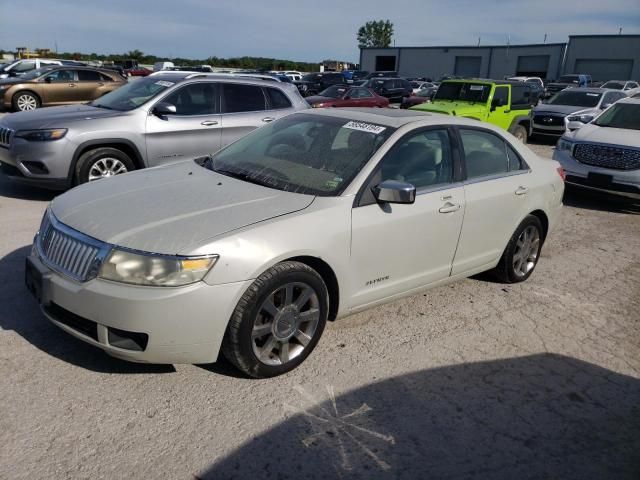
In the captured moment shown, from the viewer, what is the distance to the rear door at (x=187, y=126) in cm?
711

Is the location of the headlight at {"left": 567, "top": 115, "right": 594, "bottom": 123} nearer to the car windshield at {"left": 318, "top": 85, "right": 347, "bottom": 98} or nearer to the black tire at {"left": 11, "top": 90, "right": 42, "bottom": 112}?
the car windshield at {"left": 318, "top": 85, "right": 347, "bottom": 98}

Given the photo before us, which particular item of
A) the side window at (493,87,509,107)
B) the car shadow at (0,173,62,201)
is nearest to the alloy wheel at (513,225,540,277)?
the car shadow at (0,173,62,201)

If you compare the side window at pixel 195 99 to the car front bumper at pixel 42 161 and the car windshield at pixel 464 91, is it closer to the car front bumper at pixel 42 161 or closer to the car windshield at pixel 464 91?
the car front bumper at pixel 42 161

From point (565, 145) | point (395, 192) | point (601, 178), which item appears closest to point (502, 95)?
point (565, 145)

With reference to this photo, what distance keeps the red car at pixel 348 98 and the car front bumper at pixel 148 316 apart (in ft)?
50.6

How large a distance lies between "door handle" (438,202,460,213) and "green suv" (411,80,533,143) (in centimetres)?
905

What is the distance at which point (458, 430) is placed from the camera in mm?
2973

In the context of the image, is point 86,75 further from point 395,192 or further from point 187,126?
point 395,192

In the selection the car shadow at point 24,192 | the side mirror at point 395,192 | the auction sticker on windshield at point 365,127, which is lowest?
the car shadow at point 24,192

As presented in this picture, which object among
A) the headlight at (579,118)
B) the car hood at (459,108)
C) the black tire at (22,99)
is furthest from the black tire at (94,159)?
the headlight at (579,118)

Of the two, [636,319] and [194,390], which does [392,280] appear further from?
[636,319]

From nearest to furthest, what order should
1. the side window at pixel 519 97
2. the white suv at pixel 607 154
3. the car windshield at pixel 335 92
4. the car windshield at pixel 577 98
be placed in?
the white suv at pixel 607 154 → the side window at pixel 519 97 → the car windshield at pixel 577 98 → the car windshield at pixel 335 92

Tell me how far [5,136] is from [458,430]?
6436mm

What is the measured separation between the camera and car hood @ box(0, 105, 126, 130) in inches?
260
